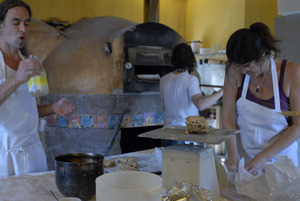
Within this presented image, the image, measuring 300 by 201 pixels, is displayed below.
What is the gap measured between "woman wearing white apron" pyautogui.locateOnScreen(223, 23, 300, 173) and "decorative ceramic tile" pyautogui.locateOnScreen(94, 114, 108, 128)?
2268 millimetres

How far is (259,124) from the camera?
1.85 meters

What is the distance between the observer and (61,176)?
1203mm

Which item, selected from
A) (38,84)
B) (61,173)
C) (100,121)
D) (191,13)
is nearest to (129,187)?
(61,173)

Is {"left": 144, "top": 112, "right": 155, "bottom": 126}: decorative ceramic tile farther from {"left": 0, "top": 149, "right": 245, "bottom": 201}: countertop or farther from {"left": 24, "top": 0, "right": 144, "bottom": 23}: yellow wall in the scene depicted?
{"left": 0, "top": 149, "right": 245, "bottom": 201}: countertop

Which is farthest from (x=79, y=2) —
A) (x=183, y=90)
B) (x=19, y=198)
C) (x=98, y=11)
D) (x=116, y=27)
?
(x=19, y=198)

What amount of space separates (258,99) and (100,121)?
2.53 m

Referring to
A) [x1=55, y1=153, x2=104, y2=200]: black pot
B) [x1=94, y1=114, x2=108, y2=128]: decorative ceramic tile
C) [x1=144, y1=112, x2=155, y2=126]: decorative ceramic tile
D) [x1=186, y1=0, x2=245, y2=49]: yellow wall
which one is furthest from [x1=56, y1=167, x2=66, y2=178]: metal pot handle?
[x1=186, y1=0, x2=245, y2=49]: yellow wall

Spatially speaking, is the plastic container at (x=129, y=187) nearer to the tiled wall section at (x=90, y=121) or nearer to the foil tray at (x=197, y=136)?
the foil tray at (x=197, y=136)

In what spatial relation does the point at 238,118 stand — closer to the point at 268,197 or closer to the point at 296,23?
the point at 268,197

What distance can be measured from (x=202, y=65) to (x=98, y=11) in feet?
7.23

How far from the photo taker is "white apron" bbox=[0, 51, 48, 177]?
1783mm

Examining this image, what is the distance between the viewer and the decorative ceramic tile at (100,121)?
4.01 m

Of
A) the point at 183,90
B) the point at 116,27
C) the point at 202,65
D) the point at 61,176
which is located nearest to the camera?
the point at 61,176

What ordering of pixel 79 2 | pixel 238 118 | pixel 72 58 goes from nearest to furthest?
pixel 238 118
pixel 72 58
pixel 79 2
